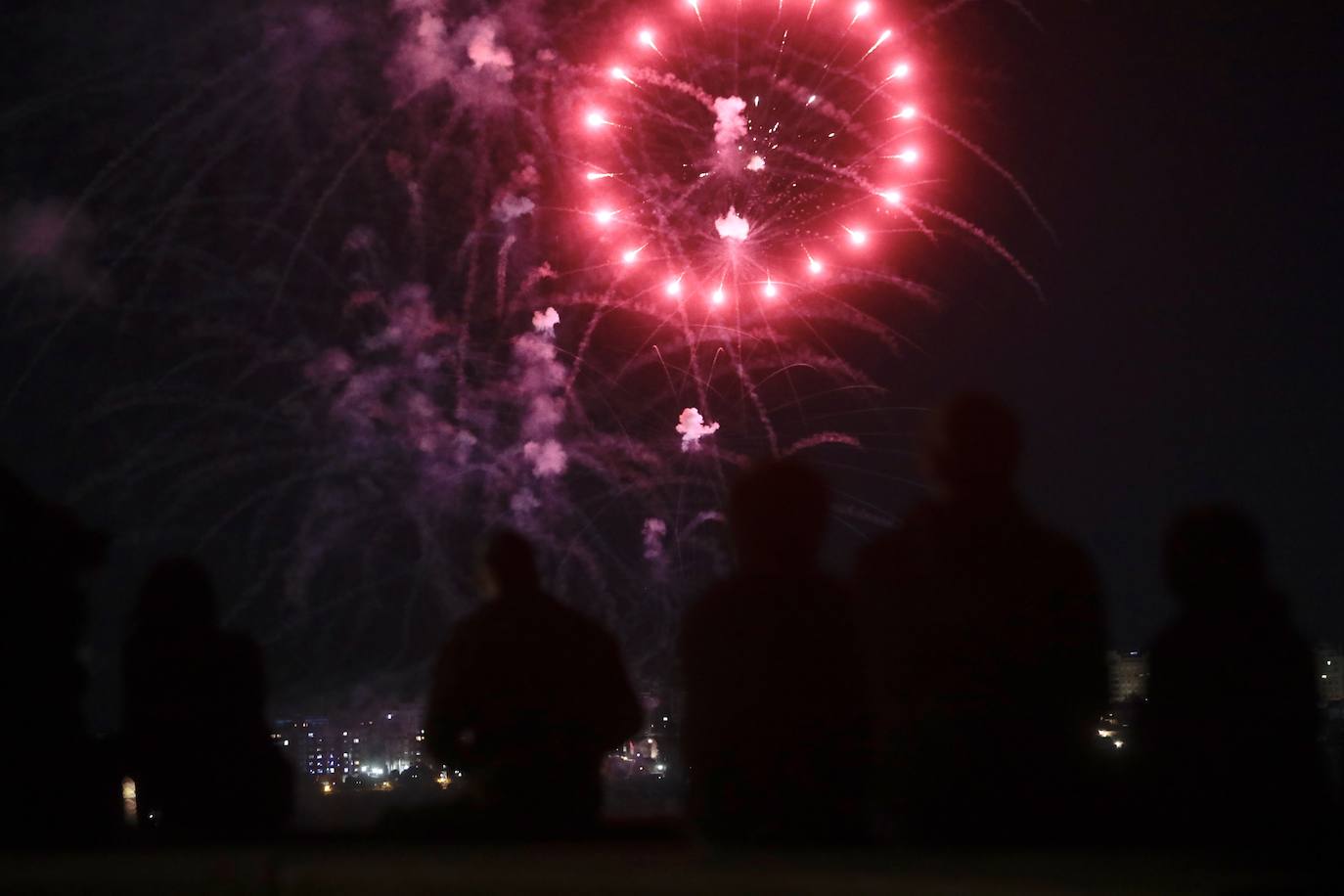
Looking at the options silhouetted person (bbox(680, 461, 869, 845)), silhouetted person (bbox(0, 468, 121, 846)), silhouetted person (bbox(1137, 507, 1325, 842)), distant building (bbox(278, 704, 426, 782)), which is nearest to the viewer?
silhouetted person (bbox(680, 461, 869, 845))

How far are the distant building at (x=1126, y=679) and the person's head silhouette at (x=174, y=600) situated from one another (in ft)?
10.5

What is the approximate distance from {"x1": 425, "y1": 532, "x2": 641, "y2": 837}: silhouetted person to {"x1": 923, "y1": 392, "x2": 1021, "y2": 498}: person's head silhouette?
4.51 ft

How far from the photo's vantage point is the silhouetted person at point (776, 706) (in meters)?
3.54

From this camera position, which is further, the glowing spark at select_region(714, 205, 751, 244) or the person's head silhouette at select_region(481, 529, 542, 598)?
the glowing spark at select_region(714, 205, 751, 244)

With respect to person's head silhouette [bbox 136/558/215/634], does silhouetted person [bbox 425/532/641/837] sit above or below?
below

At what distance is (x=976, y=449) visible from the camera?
3783 millimetres

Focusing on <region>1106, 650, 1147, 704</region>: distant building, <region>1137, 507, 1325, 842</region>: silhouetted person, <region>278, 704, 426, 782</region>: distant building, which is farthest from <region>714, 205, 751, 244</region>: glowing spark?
<region>1137, 507, 1325, 842</region>: silhouetted person

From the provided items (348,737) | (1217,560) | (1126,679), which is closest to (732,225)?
(348,737)

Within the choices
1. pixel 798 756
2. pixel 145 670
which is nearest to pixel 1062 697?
pixel 798 756

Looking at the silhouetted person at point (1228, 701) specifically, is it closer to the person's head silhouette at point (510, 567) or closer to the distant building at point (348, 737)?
the person's head silhouette at point (510, 567)

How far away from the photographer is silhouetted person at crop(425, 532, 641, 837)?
439 centimetres

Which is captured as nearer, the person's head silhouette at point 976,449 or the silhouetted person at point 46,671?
the person's head silhouette at point 976,449

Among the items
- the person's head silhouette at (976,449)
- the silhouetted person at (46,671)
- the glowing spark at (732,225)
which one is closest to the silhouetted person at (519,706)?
the person's head silhouette at (976,449)

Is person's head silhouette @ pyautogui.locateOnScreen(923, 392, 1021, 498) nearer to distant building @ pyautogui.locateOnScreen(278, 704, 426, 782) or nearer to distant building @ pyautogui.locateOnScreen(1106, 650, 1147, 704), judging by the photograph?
distant building @ pyautogui.locateOnScreen(1106, 650, 1147, 704)
